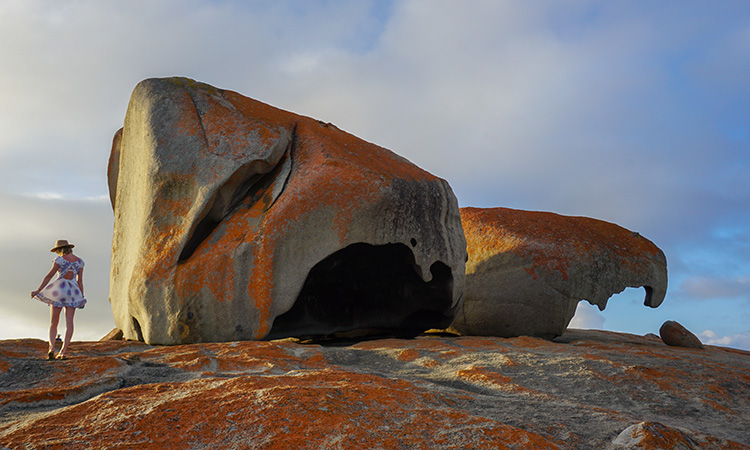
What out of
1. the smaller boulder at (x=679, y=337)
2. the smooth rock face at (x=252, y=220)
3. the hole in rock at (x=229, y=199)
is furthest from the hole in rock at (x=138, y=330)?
the smaller boulder at (x=679, y=337)

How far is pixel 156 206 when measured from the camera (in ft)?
22.5

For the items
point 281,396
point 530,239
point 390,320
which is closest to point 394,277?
point 390,320

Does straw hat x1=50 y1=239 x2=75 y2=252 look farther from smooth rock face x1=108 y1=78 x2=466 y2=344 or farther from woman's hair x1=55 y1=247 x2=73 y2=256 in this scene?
smooth rock face x1=108 y1=78 x2=466 y2=344

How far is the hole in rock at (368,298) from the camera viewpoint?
314 inches

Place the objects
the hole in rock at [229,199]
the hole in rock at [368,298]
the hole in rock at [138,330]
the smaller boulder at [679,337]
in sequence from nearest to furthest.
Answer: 1. the hole in rock at [229,199]
2. the hole in rock at [138,330]
3. the hole in rock at [368,298]
4. the smaller boulder at [679,337]

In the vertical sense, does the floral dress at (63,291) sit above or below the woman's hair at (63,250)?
below

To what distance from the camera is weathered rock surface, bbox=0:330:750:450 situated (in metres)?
2.32

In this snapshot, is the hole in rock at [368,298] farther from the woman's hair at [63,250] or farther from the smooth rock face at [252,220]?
the woman's hair at [63,250]

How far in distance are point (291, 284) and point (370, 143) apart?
265cm

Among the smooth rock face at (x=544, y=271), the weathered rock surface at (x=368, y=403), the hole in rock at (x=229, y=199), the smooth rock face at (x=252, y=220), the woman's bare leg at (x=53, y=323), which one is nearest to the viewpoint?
the weathered rock surface at (x=368, y=403)

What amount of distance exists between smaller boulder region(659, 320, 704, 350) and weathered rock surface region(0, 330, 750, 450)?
15.1 ft

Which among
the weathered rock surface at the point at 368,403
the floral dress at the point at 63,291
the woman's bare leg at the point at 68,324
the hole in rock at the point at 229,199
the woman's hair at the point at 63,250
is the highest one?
the hole in rock at the point at 229,199

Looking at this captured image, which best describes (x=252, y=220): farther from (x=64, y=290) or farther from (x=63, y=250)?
(x=64, y=290)

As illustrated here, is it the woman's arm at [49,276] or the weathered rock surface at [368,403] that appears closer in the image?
the weathered rock surface at [368,403]
